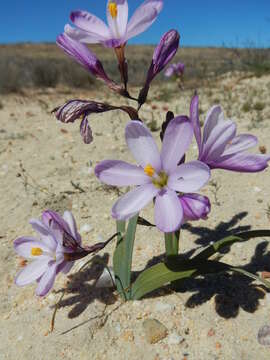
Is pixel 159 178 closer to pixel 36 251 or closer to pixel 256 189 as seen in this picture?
pixel 36 251

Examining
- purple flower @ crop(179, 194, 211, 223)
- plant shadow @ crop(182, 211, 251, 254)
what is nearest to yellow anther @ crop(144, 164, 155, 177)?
purple flower @ crop(179, 194, 211, 223)

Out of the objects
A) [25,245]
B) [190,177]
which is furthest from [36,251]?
[190,177]

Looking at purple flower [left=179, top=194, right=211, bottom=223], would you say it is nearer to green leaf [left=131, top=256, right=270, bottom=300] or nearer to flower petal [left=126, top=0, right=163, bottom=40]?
green leaf [left=131, top=256, right=270, bottom=300]

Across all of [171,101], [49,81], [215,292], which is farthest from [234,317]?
[49,81]

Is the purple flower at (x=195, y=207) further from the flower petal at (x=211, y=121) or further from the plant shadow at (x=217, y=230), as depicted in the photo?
the plant shadow at (x=217, y=230)

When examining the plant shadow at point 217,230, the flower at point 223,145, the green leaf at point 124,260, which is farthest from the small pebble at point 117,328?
the flower at point 223,145

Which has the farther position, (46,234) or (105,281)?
(105,281)

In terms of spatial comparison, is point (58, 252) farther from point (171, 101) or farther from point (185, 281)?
point (171, 101)
